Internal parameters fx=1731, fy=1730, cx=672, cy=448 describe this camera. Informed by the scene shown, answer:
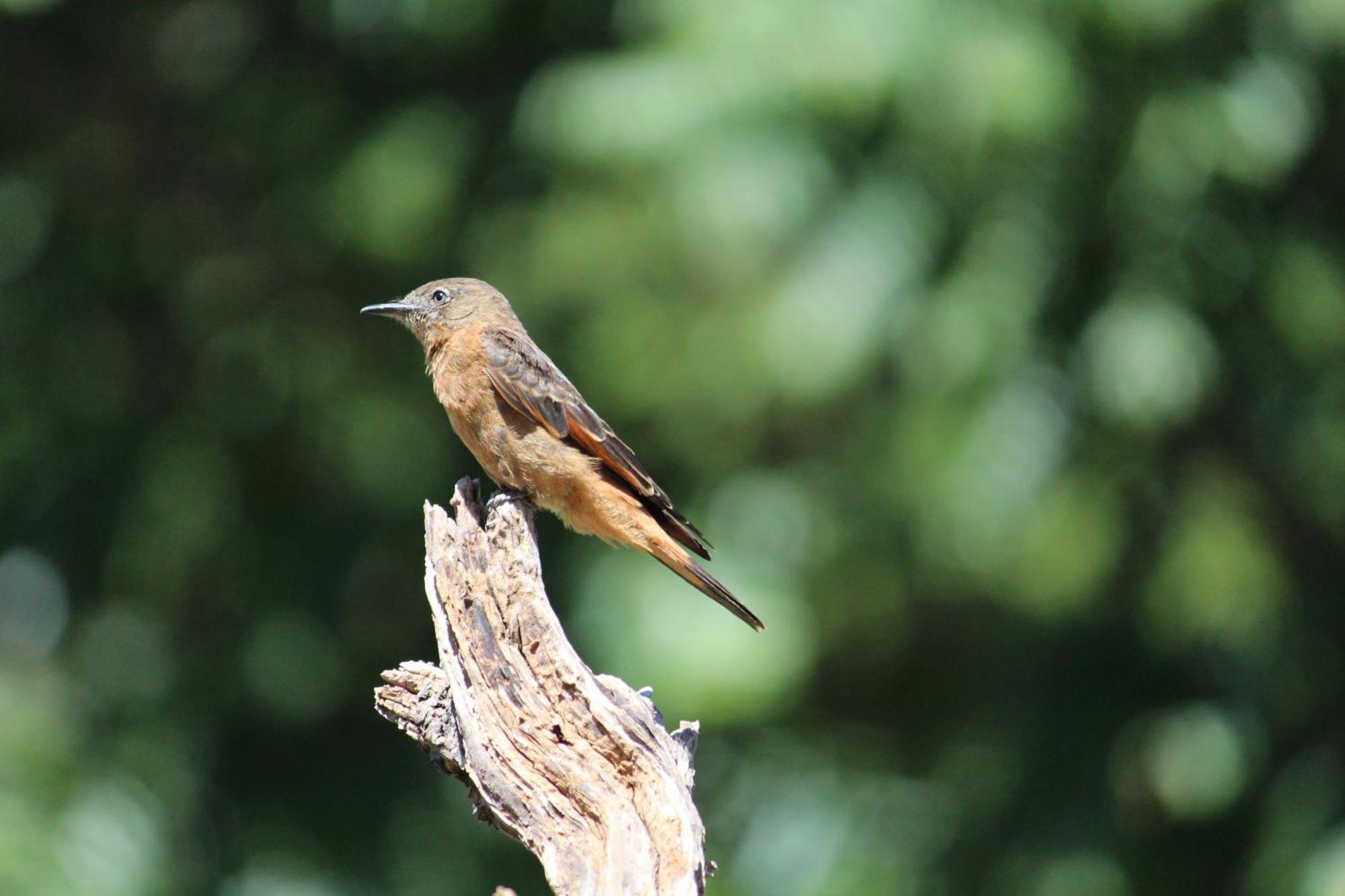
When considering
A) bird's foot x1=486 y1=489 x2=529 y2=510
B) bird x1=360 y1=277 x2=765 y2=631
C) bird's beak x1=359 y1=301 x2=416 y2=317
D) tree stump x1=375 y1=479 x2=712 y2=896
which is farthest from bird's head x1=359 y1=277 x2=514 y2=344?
tree stump x1=375 y1=479 x2=712 y2=896

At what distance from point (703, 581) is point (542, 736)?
1986 millimetres

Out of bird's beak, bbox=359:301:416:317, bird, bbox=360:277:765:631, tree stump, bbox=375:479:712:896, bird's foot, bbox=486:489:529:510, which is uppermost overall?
bird's beak, bbox=359:301:416:317

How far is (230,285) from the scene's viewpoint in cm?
1212

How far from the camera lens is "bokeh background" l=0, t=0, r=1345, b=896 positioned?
31.6 feet

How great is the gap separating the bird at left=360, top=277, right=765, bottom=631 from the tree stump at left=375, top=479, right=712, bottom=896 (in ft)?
5.34

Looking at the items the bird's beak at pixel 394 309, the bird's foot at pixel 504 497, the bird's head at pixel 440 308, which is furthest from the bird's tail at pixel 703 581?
the bird's beak at pixel 394 309

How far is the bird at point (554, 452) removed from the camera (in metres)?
6.70

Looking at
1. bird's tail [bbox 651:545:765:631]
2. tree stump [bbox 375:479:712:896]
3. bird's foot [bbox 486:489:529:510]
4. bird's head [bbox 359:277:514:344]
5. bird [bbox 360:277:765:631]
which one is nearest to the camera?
tree stump [bbox 375:479:712:896]

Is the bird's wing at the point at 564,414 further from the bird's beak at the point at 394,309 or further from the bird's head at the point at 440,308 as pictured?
the bird's beak at the point at 394,309

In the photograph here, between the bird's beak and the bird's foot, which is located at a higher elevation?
the bird's beak

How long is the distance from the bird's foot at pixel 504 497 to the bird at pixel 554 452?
0.03m

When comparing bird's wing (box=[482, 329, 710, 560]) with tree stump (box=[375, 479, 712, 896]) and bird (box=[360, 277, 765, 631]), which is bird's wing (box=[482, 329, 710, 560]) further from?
tree stump (box=[375, 479, 712, 896])

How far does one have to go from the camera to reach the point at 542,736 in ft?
15.0

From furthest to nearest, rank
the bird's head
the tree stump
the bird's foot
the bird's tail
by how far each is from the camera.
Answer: the bird's head, the bird's tail, the bird's foot, the tree stump
